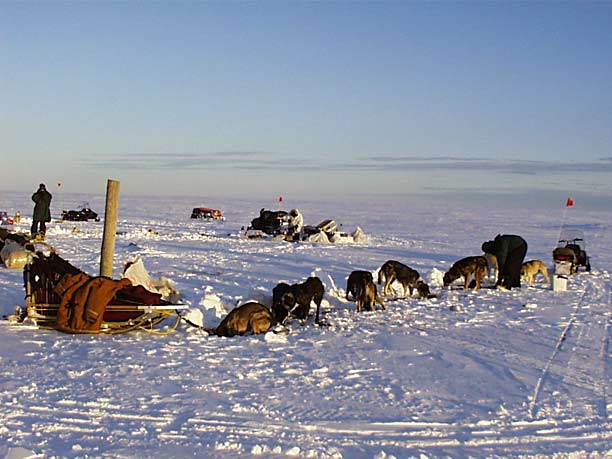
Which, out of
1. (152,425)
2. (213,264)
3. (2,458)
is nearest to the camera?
(2,458)

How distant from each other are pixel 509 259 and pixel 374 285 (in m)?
4.18

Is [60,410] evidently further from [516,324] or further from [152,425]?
[516,324]

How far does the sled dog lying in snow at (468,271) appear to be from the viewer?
1302 cm

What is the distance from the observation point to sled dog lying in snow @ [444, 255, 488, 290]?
1302cm

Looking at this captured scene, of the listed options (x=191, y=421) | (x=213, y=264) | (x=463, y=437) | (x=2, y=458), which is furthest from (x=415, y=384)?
(x=213, y=264)

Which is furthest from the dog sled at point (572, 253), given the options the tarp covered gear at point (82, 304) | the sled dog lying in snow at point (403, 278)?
the tarp covered gear at point (82, 304)

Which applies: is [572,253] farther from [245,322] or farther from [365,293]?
[245,322]

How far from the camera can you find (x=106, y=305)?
8039mm

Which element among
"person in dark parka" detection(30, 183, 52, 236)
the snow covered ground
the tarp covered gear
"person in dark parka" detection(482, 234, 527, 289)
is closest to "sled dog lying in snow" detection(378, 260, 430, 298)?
the snow covered ground

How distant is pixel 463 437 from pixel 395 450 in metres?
0.63

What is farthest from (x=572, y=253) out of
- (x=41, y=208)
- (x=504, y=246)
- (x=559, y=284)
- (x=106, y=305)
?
(x=41, y=208)

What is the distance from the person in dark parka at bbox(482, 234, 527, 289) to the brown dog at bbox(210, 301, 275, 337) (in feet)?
22.3

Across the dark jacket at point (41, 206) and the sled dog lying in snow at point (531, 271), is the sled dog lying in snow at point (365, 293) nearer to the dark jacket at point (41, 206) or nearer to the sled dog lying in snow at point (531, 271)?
the sled dog lying in snow at point (531, 271)

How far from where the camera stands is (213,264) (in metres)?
16.2
